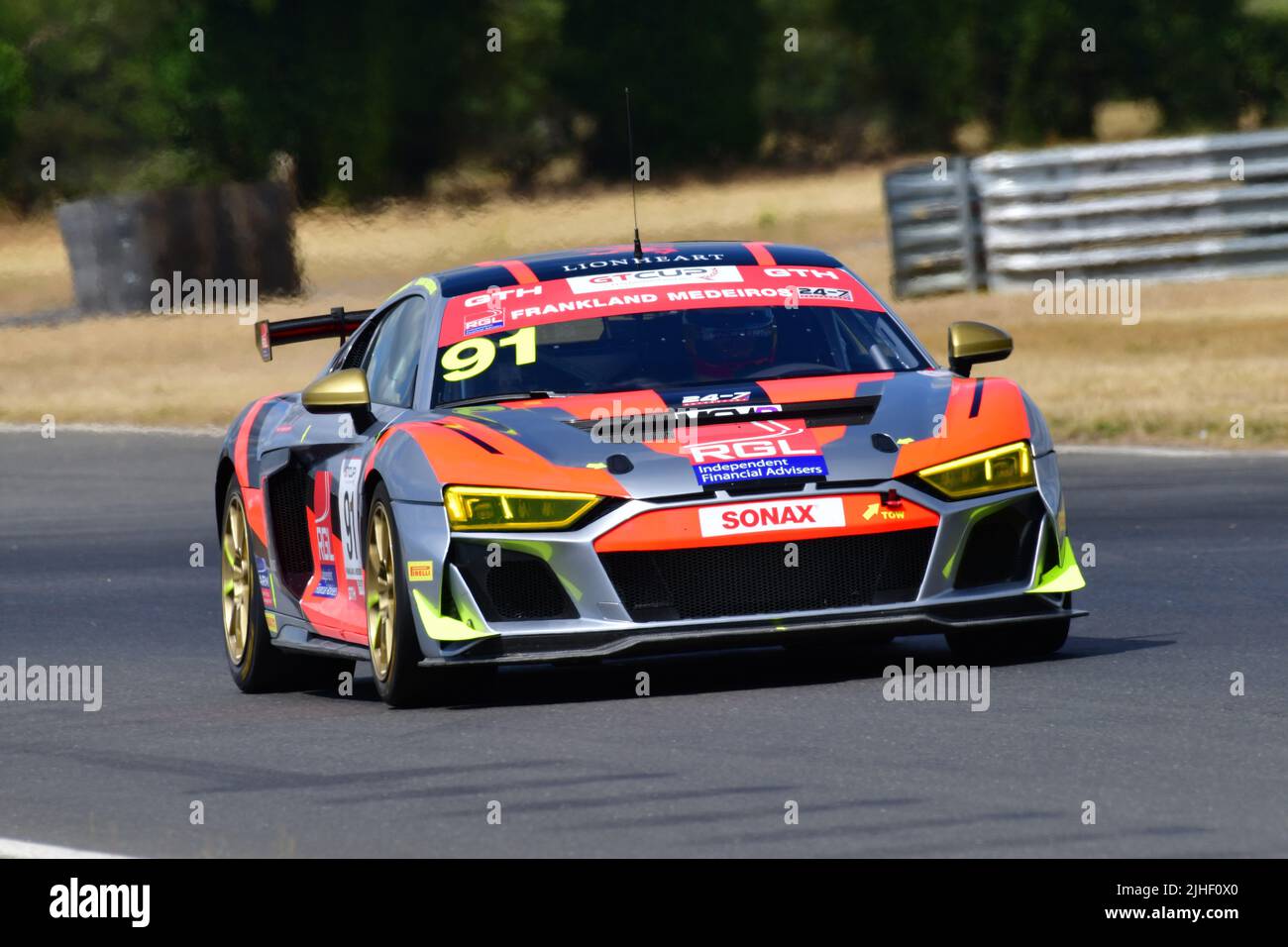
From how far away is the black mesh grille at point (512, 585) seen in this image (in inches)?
359

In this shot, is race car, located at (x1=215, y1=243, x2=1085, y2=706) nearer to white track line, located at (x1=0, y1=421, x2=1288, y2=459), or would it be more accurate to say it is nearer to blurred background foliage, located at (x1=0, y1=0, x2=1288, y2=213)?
white track line, located at (x1=0, y1=421, x2=1288, y2=459)

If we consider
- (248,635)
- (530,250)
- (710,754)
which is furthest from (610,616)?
(530,250)

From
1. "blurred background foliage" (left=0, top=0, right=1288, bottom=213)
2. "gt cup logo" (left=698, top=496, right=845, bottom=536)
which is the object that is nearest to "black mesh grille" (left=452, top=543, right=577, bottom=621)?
"gt cup logo" (left=698, top=496, right=845, bottom=536)

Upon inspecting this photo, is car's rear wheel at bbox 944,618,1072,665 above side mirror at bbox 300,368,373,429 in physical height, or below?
below

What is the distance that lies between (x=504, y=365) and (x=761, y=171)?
44.3 m

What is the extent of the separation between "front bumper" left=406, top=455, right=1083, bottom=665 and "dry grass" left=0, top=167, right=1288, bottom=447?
34.6 feet

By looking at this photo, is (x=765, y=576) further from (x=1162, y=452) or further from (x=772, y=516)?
(x=1162, y=452)

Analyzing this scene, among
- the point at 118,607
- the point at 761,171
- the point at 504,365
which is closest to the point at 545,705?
the point at 504,365

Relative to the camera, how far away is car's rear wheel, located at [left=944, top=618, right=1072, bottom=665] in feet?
32.7

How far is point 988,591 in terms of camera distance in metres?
9.42

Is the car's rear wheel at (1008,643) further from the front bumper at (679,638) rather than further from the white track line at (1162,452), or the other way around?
the white track line at (1162,452)

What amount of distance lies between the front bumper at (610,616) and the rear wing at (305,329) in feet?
8.44

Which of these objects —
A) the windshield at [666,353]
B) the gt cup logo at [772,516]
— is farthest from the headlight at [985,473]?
the windshield at [666,353]

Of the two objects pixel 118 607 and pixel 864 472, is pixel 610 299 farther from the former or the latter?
pixel 118 607
